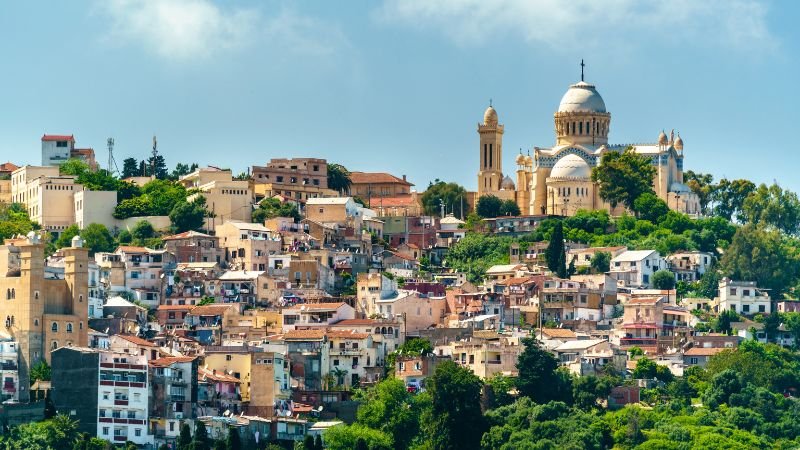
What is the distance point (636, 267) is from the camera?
92000mm

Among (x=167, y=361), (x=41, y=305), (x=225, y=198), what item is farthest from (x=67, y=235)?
(x=167, y=361)

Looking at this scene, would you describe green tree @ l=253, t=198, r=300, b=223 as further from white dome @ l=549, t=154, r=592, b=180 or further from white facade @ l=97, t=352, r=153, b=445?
white facade @ l=97, t=352, r=153, b=445

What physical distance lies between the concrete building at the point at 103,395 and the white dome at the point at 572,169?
34715 mm

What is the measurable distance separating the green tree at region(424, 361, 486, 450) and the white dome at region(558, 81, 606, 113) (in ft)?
118

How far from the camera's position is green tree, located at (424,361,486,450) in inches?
2817

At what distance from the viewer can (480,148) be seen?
351ft

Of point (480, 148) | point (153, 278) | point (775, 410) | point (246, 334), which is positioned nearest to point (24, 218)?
point (153, 278)

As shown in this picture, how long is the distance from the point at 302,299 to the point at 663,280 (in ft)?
47.2

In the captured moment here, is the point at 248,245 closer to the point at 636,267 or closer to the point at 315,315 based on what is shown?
the point at 315,315

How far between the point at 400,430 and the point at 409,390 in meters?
3.29

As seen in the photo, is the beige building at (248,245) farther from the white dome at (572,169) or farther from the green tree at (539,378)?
the white dome at (572,169)

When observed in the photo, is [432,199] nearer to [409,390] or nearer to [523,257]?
[523,257]

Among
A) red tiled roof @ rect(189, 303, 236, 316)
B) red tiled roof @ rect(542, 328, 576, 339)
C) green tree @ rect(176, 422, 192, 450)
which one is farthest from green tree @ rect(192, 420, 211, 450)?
red tiled roof @ rect(542, 328, 576, 339)

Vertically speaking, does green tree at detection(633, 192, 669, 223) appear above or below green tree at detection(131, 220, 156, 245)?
above
